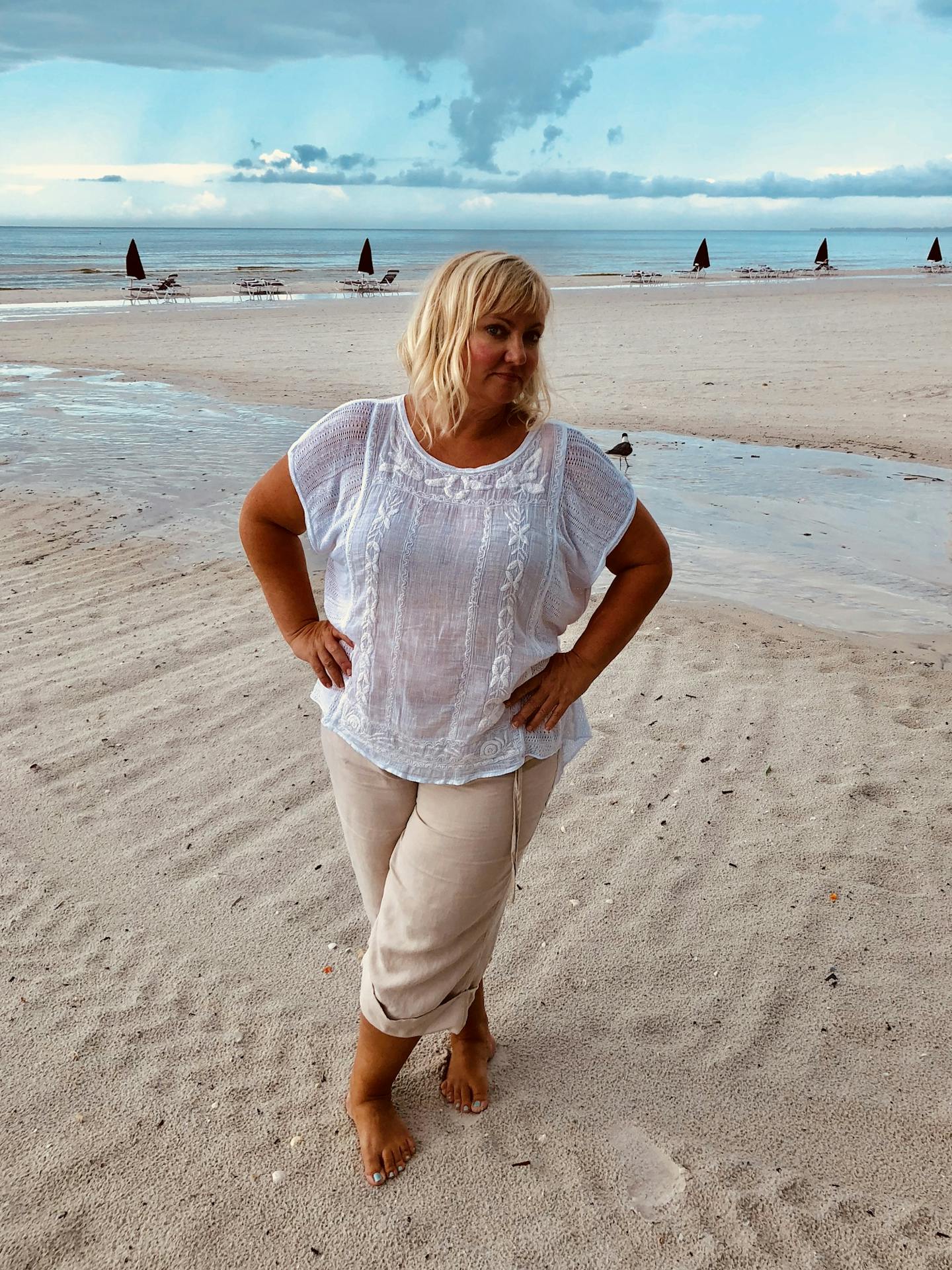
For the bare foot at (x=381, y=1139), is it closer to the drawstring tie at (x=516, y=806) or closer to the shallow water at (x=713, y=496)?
the drawstring tie at (x=516, y=806)

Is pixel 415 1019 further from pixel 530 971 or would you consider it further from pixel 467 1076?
pixel 530 971

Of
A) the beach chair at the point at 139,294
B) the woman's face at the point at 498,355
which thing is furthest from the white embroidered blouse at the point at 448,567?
the beach chair at the point at 139,294

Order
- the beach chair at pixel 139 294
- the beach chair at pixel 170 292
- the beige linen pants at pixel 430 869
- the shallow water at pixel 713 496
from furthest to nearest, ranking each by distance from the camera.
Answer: the beach chair at pixel 170 292, the beach chair at pixel 139 294, the shallow water at pixel 713 496, the beige linen pants at pixel 430 869

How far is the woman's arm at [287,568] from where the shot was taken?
227cm

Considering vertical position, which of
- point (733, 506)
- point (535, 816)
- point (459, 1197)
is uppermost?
point (535, 816)

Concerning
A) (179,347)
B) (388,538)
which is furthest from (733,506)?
(179,347)

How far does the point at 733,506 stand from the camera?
7.87m

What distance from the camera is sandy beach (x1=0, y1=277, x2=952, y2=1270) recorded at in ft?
7.58

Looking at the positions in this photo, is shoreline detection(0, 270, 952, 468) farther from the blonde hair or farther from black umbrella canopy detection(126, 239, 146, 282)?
the blonde hair

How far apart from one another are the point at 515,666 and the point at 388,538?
384mm

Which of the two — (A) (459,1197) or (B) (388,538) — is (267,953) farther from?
(B) (388,538)

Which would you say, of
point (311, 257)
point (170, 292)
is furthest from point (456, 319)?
point (311, 257)

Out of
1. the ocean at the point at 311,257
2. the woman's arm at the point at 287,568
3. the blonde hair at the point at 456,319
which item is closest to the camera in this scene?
the blonde hair at the point at 456,319

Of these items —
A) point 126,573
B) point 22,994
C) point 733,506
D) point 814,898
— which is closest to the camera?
point 22,994
